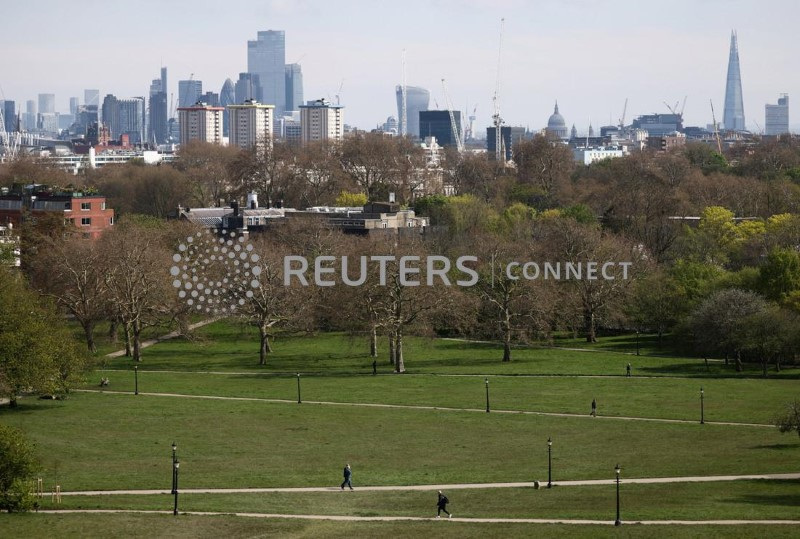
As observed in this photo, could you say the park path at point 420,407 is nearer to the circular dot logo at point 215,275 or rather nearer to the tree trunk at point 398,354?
the tree trunk at point 398,354

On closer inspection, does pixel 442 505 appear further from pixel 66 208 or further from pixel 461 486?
pixel 66 208

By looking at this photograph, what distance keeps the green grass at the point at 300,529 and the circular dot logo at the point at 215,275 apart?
47138mm

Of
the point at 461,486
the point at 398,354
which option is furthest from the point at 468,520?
the point at 398,354

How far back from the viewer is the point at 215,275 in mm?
102438

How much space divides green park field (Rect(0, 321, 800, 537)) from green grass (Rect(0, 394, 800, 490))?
149 mm

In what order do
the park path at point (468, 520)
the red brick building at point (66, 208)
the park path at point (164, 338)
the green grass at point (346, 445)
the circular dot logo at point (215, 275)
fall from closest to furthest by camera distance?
the park path at point (468, 520), the green grass at point (346, 445), the park path at point (164, 338), the circular dot logo at point (215, 275), the red brick building at point (66, 208)

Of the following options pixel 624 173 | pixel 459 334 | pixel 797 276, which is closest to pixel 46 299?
pixel 459 334

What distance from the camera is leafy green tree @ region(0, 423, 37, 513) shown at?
4862cm

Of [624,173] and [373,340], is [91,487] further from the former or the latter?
[624,173]

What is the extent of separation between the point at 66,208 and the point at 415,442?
7269 centimetres

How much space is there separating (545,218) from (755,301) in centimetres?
4520

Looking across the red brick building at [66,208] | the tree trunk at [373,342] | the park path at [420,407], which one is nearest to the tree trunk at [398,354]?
the tree trunk at [373,342]

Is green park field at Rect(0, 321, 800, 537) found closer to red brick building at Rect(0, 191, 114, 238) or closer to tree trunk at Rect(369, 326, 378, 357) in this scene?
tree trunk at Rect(369, 326, 378, 357)

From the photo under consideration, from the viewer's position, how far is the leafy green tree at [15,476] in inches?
1914
